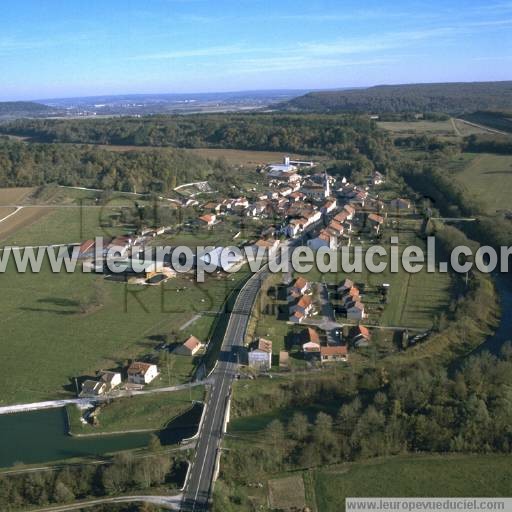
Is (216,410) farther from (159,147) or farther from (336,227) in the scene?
(159,147)

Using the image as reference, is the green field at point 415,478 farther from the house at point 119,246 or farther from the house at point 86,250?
the house at point 86,250

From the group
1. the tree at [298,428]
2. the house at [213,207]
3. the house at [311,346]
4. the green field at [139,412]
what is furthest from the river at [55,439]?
the house at [213,207]

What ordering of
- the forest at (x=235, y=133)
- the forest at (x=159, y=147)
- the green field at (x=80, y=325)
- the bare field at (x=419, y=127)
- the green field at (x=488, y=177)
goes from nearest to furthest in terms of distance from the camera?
1. the green field at (x=80, y=325)
2. the green field at (x=488, y=177)
3. the forest at (x=159, y=147)
4. the forest at (x=235, y=133)
5. the bare field at (x=419, y=127)

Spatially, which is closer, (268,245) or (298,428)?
(298,428)

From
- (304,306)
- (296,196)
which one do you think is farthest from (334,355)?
(296,196)

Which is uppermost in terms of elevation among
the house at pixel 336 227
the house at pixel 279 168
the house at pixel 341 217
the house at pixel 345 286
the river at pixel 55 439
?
the house at pixel 279 168

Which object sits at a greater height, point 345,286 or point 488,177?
point 488,177
